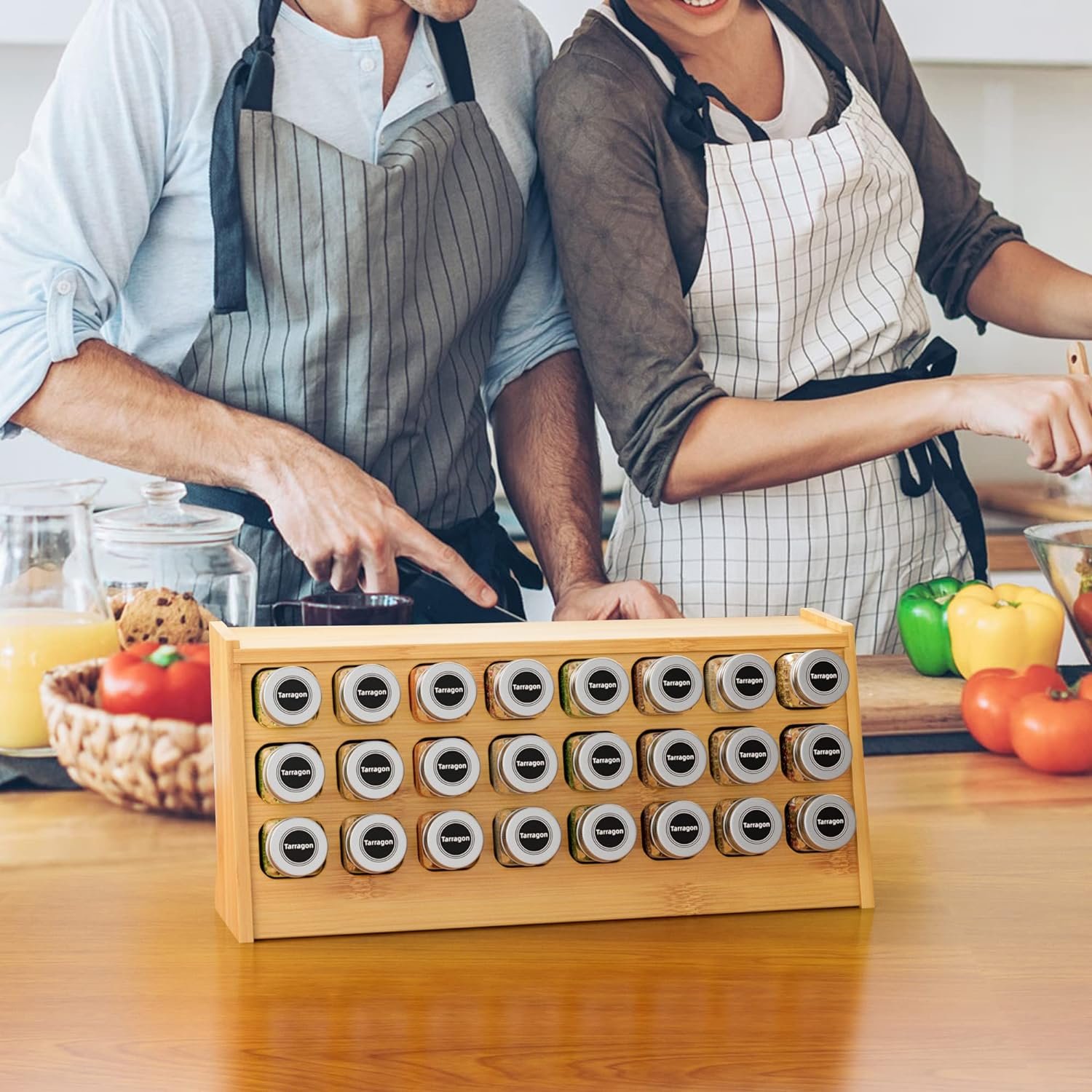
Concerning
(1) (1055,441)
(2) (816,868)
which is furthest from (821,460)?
→ (2) (816,868)

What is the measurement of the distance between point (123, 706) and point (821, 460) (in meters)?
0.84

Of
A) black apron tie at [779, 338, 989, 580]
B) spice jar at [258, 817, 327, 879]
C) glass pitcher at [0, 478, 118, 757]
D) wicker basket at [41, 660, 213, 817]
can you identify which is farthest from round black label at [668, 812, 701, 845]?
black apron tie at [779, 338, 989, 580]

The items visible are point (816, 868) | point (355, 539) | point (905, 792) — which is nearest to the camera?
point (816, 868)

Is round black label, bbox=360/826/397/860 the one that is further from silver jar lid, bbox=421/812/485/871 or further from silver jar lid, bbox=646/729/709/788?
silver jar lid, bbox=646/729/709/788

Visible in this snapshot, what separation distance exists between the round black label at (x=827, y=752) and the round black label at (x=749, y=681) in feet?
0.16

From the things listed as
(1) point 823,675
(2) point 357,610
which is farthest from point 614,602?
(1) point 823,675

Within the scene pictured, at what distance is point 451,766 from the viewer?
0.78 m

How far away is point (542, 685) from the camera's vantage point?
31.1 inches

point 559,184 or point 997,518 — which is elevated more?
point 559,184

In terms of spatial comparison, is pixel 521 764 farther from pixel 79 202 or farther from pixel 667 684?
pixel 79 202

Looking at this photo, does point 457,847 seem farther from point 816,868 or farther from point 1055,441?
point 1055,441

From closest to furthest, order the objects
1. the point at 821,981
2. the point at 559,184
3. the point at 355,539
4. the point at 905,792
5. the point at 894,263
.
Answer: the point at 821,981 < the point at 905,792 < the point at 355,539 < the point at 559,184 < the point at 894,263

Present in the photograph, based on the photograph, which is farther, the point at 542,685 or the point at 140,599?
the point at 140,599

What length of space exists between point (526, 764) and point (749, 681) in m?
0.14
